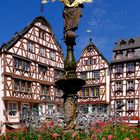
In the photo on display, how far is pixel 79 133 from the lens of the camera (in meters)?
7.60

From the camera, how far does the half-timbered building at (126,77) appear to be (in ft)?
114

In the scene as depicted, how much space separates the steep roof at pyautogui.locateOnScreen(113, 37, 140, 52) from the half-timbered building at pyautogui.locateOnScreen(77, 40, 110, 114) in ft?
7.16

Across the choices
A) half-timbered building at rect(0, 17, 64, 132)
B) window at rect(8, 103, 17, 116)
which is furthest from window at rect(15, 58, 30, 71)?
window at rect(8, 103, 17, 116)

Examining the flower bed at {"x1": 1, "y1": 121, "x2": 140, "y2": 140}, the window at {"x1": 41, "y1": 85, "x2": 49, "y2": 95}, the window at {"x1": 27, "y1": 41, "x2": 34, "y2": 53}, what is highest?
the window at {"x1": 27, "y1": 41, "x2": 34, "y2": 53}

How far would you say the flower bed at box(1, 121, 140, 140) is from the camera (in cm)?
721

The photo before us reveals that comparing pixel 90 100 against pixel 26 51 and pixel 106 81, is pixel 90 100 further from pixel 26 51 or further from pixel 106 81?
pixel 26 51

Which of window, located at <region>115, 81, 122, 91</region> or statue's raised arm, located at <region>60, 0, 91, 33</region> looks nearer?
statue's raised arm, located at <region>60, 0, 91, 33</region>

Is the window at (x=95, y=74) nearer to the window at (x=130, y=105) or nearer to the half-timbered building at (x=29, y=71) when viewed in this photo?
the half-timbered building at (x=29, y=71)

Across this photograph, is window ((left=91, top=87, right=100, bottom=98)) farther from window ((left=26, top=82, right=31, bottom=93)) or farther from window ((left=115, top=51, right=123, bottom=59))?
window ((left=26, top=82, right=31, bottom=93))

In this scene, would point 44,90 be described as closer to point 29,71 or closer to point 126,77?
point 29,71

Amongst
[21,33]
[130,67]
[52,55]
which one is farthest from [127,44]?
[21,33]

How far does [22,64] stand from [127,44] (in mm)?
13485

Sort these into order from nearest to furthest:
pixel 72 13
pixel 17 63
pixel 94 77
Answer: pixel 72 13 < pixel 17 63 < pixel 94 77

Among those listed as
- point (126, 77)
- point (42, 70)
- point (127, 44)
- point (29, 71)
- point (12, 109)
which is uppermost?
point (127, 44)
